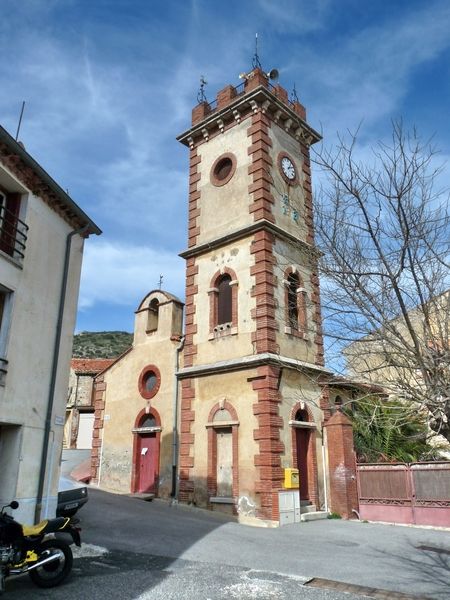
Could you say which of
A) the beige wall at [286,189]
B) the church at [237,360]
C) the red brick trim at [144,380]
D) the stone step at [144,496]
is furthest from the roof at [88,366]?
the beige wall at [286,189]

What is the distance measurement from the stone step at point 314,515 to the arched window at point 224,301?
6834 mm

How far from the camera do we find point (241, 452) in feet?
53.2

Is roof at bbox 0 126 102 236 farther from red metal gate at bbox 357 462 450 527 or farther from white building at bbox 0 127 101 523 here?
red metal gate at bbox 357 462 450 527

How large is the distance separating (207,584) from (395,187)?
21.9 ft

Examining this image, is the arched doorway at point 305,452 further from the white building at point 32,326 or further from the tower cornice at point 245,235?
the white building at point 32,326

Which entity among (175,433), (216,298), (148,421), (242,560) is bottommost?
(242,560)

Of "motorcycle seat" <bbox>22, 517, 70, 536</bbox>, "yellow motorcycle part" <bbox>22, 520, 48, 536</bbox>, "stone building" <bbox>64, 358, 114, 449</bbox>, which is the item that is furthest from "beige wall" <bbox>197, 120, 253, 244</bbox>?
"stone building" <bbox>64, 358, 114, 449</bbox>

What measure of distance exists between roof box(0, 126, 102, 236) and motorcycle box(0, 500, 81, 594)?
6.99 metres

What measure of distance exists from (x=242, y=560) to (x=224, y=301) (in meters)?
10.2

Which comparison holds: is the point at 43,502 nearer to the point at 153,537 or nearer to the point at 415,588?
the point at 153,537

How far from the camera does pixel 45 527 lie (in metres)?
7.97

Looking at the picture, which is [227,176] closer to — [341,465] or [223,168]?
[223,168]

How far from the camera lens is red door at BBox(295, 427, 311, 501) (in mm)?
16922

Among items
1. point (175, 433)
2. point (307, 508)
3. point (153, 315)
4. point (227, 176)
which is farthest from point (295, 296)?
point (307, 508)
